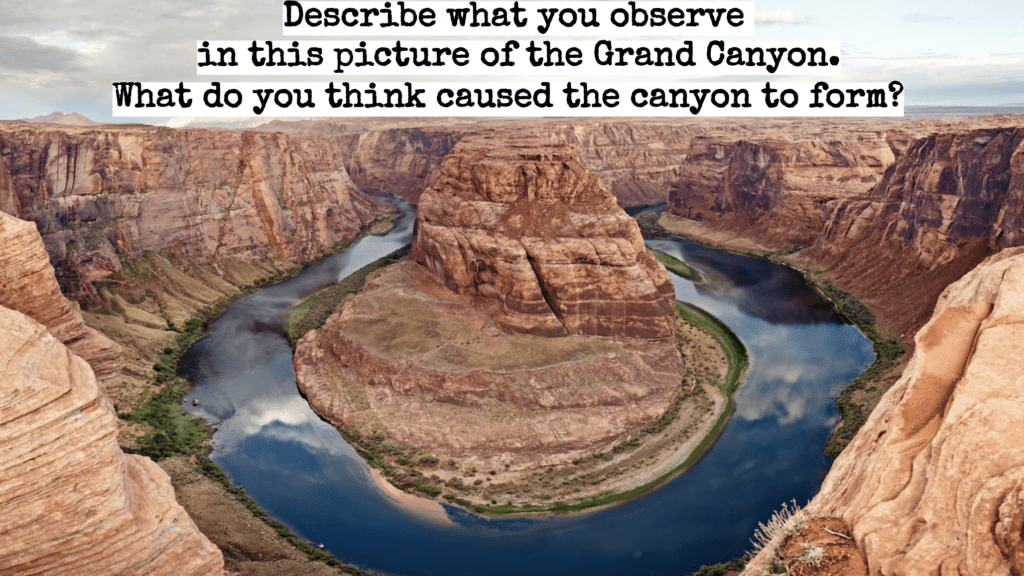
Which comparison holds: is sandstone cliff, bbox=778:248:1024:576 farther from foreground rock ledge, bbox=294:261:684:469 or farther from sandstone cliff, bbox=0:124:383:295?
sandstone cliff, bbox=0:124:383:295

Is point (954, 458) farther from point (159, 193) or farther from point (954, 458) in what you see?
point (159, 193)

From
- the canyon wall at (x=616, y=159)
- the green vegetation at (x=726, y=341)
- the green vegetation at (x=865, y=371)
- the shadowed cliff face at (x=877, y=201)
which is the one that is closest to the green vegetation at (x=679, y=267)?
the green vegetation at (x=726, y=341)

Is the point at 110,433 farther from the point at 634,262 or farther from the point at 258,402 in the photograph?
the point at 634,262

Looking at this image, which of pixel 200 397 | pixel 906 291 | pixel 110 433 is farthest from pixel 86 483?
pixel 906 291

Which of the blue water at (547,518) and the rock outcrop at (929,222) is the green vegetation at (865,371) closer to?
the blue water at (547,518)

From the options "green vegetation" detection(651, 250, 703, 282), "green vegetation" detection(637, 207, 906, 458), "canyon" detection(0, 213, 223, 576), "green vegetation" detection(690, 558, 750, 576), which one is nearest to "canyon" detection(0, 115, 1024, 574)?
"canyon" detection(0, 213, 223, 576)

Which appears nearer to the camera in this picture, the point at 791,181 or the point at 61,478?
the point at 61,478

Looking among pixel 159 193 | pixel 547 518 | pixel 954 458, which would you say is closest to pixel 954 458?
pixel 954 458
